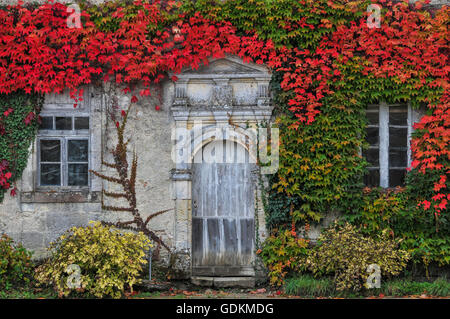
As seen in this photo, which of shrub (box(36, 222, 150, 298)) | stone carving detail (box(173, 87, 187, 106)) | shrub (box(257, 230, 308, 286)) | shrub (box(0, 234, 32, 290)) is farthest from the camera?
stone carving detail (box(173, 87, 187, 106))

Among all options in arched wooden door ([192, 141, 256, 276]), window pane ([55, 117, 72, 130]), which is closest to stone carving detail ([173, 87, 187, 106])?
arched wooden door ([192, 141, 256, 276])

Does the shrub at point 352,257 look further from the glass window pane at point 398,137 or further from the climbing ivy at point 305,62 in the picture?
the glass window pane at point 398,137

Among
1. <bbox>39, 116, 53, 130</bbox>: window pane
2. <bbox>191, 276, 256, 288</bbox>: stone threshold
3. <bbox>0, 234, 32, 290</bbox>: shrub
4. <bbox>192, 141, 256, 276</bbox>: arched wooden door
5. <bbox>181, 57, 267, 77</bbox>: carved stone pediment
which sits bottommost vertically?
<bbox>191, 276, 256, 288</bbox>: stone threshold

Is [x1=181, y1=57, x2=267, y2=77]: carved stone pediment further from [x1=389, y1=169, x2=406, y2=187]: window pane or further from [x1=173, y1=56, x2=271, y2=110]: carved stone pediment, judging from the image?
[x1=389, y1=169, x2=406, y2=187]: window pane

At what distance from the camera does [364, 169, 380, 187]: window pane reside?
7625 millimetres

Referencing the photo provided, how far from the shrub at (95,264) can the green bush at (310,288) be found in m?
2.28

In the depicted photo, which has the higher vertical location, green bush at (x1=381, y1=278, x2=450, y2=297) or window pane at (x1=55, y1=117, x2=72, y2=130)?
window pane at (x1=55, y1=117, x2=72, y2=130)

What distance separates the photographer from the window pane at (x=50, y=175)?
25.4ft

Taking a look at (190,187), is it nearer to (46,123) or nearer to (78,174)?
(78,174)

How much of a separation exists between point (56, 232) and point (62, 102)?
212 cm

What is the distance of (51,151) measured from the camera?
7.77m

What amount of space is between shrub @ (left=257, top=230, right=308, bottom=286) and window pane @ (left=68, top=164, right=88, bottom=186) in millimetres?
3158

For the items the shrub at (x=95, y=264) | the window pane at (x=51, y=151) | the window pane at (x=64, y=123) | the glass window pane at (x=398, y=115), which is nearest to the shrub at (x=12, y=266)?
the shrub at (x=95, y=264)

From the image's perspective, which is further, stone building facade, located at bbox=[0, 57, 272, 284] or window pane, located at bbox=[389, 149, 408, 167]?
window pane, located at bbox=[389, 149, 408, 167]
